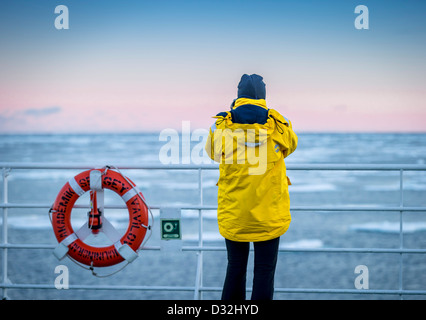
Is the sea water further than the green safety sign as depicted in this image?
Yes

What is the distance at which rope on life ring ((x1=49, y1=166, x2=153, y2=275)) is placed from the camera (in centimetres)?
227

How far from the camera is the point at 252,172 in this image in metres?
1.61

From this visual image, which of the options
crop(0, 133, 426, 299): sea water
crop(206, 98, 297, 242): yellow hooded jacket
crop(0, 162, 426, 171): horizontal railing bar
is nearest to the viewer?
crop(206, 98, 297, 242): yellow hooded jacket

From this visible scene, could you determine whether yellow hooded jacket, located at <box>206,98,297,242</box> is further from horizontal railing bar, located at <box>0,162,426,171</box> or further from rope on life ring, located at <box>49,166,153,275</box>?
rope on life ring, located at <box>49,166,153,275</box>

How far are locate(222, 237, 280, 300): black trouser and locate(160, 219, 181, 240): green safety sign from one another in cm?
59

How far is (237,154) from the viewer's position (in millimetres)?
1597

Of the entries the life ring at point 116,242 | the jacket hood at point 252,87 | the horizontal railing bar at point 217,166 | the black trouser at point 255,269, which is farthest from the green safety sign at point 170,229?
the jacket hood at point 252,87

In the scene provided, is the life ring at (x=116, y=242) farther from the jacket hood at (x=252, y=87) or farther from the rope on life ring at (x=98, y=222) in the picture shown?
the jacket hood at (x=252, y=87)

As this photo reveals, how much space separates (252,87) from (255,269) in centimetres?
78

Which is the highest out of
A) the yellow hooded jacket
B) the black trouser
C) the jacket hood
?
the jacket hood

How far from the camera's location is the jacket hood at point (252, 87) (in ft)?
5.46

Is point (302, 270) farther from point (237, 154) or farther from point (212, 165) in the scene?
point (237, 154)

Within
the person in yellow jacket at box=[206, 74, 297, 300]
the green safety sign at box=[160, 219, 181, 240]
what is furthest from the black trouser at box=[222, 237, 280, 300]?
the green safety sign at box=[160, 219, 181, 240]
